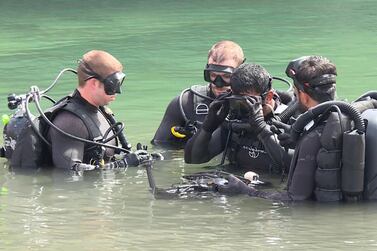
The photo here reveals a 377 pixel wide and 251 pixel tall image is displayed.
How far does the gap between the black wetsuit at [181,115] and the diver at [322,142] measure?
1.67 meters

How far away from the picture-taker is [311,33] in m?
18.7

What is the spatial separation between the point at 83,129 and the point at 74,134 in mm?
74

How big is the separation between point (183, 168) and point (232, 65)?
923 millimetres

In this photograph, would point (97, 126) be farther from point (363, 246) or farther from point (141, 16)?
point (141, 16)

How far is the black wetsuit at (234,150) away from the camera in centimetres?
787

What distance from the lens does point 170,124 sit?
9.07m

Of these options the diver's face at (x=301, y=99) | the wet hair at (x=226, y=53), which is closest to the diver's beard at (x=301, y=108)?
the diver's face at (x=301, y=99)

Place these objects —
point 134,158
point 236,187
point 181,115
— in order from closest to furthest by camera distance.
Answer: point 236,187
point 134,158
point 181,115

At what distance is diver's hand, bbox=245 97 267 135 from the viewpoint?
7195 mm

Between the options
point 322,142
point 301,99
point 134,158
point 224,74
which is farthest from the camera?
point 134,158

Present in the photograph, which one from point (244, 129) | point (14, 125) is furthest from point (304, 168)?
point (14, 125)

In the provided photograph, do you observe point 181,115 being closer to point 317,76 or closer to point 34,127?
point 34,127

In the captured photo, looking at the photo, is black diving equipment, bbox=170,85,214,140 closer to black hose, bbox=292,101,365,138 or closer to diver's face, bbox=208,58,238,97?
diver's face, bbox=208,58,238,97

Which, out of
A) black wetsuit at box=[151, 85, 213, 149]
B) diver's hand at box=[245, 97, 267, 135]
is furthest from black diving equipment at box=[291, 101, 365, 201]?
black wetsuit at box=[151, 85, 213, 149]
